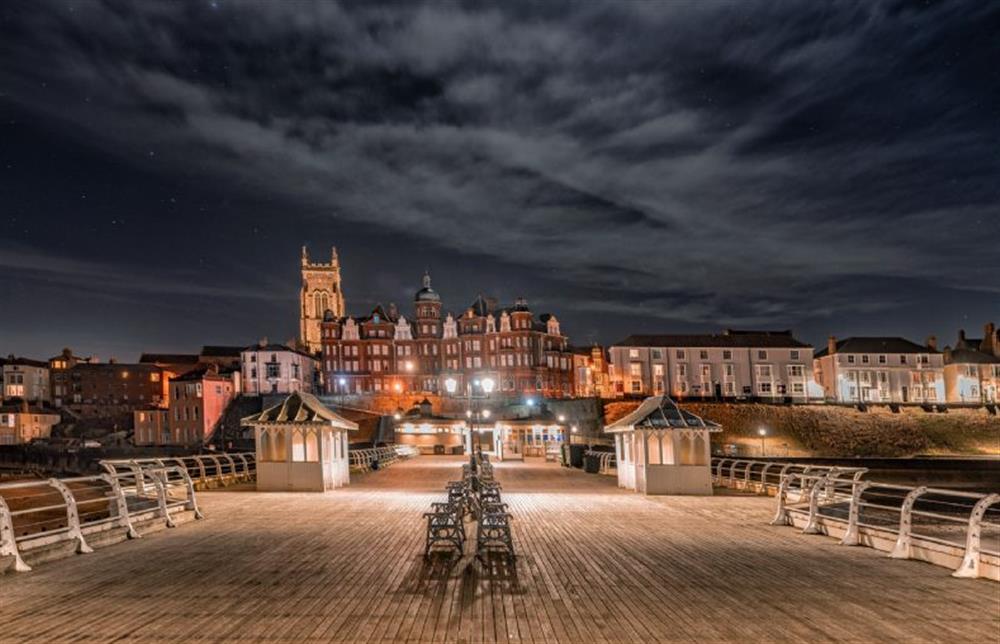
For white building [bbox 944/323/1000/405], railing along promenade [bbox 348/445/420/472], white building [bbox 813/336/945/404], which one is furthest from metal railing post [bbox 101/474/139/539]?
white building [bbox 944/323/1000/405]

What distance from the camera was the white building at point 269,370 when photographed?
105m

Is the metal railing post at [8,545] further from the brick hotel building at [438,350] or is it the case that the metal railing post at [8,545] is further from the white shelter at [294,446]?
the brick hotel building at [438,350]

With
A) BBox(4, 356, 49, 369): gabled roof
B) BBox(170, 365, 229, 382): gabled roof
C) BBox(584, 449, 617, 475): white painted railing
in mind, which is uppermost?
BBox(4, 356, 49, 369): gabled roof

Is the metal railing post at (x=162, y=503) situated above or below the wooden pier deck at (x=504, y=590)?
above

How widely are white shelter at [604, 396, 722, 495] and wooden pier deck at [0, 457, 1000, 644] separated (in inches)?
279

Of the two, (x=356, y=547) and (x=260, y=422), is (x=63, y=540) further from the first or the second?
(x=260, y=422)

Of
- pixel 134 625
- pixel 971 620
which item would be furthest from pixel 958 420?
pixel 134 625

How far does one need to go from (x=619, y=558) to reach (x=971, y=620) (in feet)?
18.0

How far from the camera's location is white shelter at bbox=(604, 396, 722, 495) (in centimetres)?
2455

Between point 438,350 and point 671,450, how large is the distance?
271ft

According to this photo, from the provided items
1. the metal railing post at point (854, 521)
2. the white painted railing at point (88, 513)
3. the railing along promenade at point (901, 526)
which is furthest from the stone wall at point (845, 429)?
the white painted railing at point (88, 513)

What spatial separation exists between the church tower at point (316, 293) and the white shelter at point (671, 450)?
13582cm

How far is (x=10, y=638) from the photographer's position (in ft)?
27.0

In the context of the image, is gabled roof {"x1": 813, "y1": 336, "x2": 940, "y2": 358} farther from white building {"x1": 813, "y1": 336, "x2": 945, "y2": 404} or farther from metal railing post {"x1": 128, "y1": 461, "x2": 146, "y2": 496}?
metal railing post {"x1": 128, "y1": 461, "x2": 146, "y2": 496}
